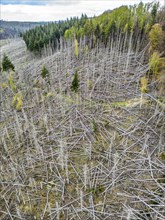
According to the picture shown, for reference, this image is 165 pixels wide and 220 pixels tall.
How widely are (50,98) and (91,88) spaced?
1524 mm

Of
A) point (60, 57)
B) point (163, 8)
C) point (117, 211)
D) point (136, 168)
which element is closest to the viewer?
point (117, 211)

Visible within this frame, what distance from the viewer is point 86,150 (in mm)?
4328

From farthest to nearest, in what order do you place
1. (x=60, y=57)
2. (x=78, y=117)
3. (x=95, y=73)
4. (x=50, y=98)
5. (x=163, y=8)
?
(x=60, y=57) → (x=163, y=8) → (x=95, y=73) → (x=50, y=98) → (x=78, y=117)

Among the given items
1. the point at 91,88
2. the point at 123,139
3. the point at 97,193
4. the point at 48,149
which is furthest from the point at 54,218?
the point at 91,88

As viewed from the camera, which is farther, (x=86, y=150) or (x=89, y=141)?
(x=89, y=141)

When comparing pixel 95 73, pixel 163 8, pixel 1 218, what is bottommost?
pixel 1 218

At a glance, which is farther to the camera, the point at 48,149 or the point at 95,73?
the point at 95,73

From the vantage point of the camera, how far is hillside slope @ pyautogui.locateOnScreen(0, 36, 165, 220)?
338 centimetres

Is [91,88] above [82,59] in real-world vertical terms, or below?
below

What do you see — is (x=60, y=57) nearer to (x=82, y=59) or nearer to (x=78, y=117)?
(x=82, y=59)

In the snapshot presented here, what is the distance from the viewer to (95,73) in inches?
314

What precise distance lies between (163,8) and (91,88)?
6.12 metres

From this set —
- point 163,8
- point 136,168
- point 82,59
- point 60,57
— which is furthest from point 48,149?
point 163,8

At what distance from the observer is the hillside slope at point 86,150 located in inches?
133
